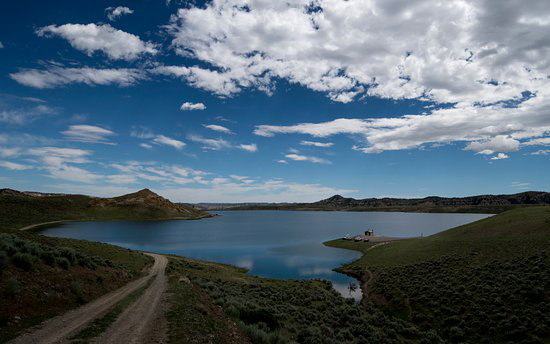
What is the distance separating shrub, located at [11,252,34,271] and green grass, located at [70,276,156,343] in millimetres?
4815

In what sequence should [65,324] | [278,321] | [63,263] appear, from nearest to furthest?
[65,324] < [278,321] < [63,263]

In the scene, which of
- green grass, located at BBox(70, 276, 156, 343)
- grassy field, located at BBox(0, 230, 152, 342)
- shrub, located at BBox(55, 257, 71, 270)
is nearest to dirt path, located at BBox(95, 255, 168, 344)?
green grass, located at BBox(70, 276, 156, 343)

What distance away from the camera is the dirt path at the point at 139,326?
11078mm

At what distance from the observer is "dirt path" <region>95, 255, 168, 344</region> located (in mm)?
11078

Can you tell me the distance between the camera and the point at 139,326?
1270 cm

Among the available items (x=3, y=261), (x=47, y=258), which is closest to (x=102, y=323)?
(x=3, y=261)

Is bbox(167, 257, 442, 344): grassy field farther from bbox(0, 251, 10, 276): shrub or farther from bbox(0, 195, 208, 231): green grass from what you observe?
bbox(0, 195, 208, 231): green grass

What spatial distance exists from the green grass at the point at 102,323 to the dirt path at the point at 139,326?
21 centimetres

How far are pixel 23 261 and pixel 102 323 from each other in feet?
23.4

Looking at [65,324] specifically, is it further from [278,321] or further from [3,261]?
[278,321]

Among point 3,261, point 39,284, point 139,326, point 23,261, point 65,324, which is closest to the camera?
point 65,324

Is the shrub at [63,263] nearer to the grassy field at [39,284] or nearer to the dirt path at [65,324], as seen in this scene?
the grassy field at [39,284]

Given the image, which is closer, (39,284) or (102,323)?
(102,323)

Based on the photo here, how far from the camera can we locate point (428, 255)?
4756 centimetres
